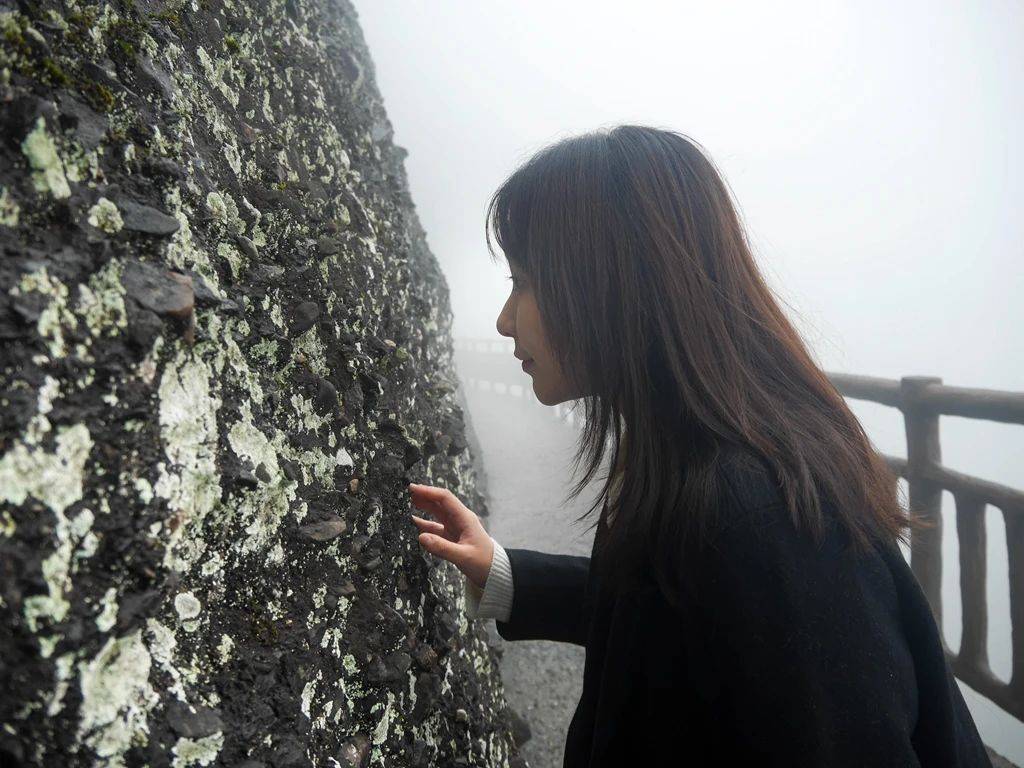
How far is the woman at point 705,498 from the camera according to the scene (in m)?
1.03

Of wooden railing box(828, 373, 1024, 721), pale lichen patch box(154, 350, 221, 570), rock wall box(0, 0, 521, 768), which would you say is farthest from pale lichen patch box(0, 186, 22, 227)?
wooden railing box(828, 373, 1024, 721)

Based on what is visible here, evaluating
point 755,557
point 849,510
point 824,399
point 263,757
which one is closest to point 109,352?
point 263,757

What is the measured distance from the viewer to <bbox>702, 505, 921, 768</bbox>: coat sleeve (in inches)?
39.4

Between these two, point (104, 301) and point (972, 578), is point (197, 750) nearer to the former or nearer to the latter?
point (104, 301)

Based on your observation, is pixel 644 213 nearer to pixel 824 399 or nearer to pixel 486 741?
pixel 824 399

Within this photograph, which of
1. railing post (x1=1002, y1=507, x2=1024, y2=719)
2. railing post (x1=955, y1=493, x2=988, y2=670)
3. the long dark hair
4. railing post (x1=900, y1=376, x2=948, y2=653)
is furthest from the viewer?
railing post (x1=900, y1=376, x2=948, y2=653)

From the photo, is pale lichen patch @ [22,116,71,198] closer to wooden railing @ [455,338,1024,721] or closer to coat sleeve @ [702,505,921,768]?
coat sleeve @ [702,505,921,768]

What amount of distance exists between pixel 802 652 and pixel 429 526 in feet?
3.75

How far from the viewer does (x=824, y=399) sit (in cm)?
144

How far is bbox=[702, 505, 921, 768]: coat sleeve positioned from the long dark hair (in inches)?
5.0

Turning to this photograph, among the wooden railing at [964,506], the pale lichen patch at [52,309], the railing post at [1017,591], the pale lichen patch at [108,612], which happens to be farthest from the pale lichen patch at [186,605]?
the railing post at [1017,591]

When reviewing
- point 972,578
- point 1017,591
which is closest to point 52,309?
point 1017,591

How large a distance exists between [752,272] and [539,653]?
350 cm

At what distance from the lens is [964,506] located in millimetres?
3807
